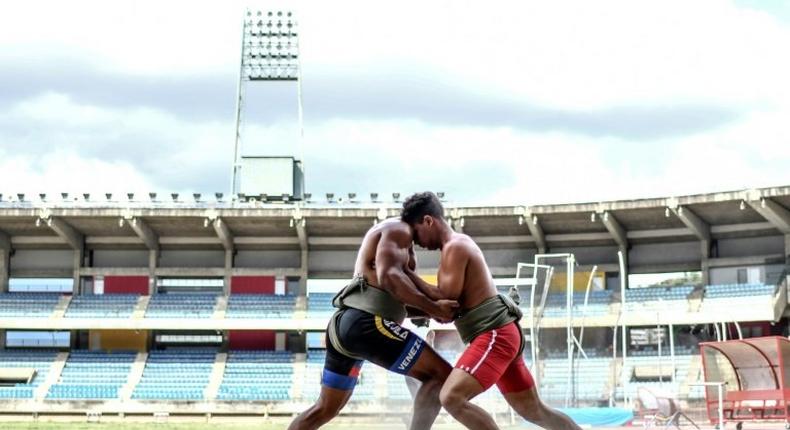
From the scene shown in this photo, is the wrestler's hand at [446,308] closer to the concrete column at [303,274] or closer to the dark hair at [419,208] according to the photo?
the dark hair at [419,208]

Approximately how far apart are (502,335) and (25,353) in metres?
44.8

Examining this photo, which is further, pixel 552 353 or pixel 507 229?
pixel 507 229

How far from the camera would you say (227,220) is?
47.6 metres

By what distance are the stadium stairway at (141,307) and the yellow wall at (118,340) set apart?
1.61 m

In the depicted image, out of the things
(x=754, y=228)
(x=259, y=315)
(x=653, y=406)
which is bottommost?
(x=653, y=406)

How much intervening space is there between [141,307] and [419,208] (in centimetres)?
4236

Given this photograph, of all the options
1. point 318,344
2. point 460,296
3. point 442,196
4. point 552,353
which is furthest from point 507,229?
point 460,296

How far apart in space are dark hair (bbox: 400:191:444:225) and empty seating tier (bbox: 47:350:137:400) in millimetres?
38636

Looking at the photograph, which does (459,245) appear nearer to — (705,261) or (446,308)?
(446,308)

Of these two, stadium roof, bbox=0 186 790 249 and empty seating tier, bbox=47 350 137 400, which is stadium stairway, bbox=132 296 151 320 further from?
stadium roof, bbox=0 186 790 249

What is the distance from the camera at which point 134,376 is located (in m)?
46.3

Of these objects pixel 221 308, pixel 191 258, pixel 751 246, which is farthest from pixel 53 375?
pixel 751 246

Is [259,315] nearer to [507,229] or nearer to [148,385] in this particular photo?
[148,385]

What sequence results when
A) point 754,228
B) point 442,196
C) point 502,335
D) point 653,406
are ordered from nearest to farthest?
1. point 502,335
2. point 653,406
3. point 754,228
4. point 442,196
